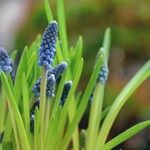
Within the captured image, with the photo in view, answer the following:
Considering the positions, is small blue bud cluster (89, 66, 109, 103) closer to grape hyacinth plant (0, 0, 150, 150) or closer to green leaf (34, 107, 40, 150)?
grape hyacinth plant (0, 0, 150, 150)

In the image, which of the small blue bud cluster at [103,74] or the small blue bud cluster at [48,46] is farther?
the small blue bud cluster at [103,74]

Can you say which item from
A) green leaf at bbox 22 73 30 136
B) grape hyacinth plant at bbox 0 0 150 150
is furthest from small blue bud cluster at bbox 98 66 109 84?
green leaf at bbox 22 73 30 136

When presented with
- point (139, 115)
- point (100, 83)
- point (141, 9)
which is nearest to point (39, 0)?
point (141, 9)

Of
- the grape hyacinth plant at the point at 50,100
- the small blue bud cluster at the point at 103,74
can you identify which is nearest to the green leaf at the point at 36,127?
the grape hyacinth plant at the point at 50,100

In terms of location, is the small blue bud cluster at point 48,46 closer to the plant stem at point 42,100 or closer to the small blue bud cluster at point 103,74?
the plant stem at point 42,100

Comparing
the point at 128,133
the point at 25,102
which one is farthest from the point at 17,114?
the point at 128,133

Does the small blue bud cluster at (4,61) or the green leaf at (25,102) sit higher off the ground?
the small blue bud cluster at (4,61)

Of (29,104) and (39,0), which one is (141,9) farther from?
(29,104)

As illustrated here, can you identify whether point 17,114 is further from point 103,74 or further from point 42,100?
point 103,74
